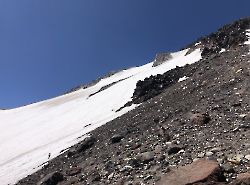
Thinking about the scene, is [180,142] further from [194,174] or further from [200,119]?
[194,174]

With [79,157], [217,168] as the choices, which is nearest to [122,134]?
[79,157]

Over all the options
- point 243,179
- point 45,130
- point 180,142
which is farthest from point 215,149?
point 45,130

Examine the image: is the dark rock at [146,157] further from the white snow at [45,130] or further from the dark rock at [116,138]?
the white snow at [45,130]

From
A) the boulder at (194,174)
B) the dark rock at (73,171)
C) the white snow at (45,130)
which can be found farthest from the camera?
the white snow at (45,130)

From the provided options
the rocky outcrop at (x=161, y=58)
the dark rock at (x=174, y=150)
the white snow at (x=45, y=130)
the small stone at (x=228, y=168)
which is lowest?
the small stone at (x=228, y=168)

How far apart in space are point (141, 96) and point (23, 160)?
1051cm

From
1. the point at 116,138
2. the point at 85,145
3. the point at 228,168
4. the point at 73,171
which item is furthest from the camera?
the point at 85,145

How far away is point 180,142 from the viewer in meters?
16.3

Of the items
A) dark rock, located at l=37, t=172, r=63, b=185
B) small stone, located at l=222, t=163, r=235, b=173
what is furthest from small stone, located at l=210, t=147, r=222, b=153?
dark rock, located at l=37, t=172, r=63, b=185

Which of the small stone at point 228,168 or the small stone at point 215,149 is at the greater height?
the small stone at point 215,149

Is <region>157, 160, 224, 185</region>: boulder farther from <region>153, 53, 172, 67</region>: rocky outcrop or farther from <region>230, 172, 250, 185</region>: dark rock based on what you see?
<region>153, 53, 172, 67</region>: rocky outcrop

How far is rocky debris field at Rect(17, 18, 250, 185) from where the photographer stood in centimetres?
A: 1310

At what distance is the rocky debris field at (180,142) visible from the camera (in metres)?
13.1

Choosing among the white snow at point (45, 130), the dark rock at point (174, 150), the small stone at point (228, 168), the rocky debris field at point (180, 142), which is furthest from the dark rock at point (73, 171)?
the small stone at point (228, 168)
